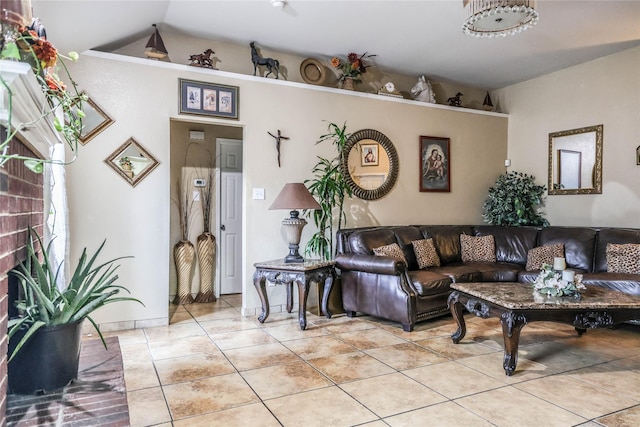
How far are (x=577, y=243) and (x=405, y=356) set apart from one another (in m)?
2.59

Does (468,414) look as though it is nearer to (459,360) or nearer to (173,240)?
(459,360)

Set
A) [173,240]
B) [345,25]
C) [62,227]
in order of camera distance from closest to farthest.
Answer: [62,227]
[345,25]
[173,240]

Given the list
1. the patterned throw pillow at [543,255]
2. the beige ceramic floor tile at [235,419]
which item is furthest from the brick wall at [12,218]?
the patterned throw pillow at [543,255]

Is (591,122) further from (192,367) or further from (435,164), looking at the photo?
(192,367)

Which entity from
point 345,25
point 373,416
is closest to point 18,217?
point 373,416

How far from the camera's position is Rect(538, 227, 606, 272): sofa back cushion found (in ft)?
14.5

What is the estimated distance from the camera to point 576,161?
16.9 feet

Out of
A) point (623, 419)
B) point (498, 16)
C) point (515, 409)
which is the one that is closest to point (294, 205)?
point (498, 16)

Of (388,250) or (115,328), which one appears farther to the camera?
(388,250)

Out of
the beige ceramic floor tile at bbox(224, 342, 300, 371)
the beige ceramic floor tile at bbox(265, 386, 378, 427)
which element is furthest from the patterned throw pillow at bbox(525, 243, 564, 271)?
the beige ceramic floor tile at bbox(265, 386, 378, 427)

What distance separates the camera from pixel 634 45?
14.7ft

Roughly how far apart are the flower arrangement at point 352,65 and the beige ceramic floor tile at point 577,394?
3.55 metres

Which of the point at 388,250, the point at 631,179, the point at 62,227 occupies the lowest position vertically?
the point at 388,250

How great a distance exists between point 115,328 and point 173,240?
4.92 feet
